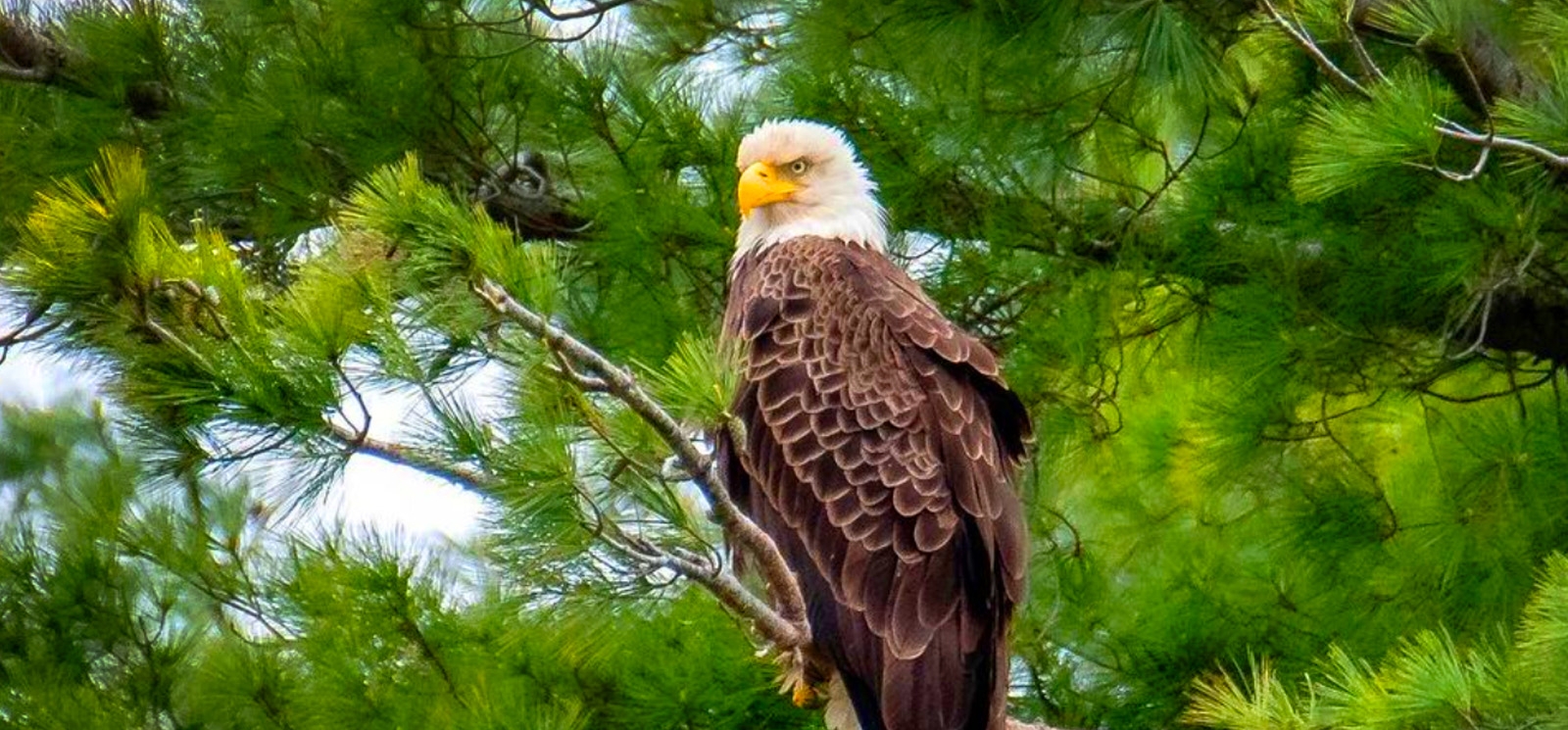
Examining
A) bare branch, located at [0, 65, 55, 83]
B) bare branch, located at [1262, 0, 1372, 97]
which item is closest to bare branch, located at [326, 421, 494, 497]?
bare branch, located at [1262, 0, 1372, 97]

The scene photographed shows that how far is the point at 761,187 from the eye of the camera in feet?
14.4

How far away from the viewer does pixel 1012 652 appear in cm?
489

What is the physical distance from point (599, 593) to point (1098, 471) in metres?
2.41

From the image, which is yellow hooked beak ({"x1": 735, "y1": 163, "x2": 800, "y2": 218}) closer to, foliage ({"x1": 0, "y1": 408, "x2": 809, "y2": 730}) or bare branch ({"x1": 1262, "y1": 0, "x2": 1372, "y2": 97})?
foliage ({"x1": 0, "y1": 408, "x2": 809, "y2": 730})

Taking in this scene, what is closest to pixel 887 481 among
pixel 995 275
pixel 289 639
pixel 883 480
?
pixel 883 480

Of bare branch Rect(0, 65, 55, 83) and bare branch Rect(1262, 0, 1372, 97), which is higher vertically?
bare branch Rect(0, 65, 55, 83)

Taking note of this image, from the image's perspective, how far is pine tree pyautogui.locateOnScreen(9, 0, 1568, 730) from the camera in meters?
4.51

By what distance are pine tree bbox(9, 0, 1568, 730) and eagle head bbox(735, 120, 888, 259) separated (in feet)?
0.86

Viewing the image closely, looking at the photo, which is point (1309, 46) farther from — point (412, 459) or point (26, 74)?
point (26, 74)

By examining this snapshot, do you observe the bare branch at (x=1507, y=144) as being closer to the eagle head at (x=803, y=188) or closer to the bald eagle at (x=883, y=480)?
the bald eagle at (x=883, y=480)

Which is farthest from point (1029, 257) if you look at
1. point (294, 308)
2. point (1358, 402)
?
point (294, 308)

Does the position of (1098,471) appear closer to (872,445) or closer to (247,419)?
(872,445)

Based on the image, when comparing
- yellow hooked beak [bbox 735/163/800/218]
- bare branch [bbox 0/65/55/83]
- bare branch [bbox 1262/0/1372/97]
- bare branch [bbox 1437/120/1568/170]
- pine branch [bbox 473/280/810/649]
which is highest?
bare branch [bbox 0/65/55/83]

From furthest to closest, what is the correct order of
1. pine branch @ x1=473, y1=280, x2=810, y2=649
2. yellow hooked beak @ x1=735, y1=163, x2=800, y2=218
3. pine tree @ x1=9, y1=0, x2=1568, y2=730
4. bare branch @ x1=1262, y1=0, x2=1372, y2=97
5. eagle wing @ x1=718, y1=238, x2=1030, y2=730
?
pine tree @ x1=9, y1=0, x2=1568, y2=730 → yellow hooked beak @ x1=735, y1=163, x2=800, y2=218 → bare branch @ x1=1262, y1=0, x2=1372, y2=97 → eagle wing @ x1=718, y1=238, x2=1030, y2=730 → pine branch @ x1=473, y1=280, x2=810, y2=649
